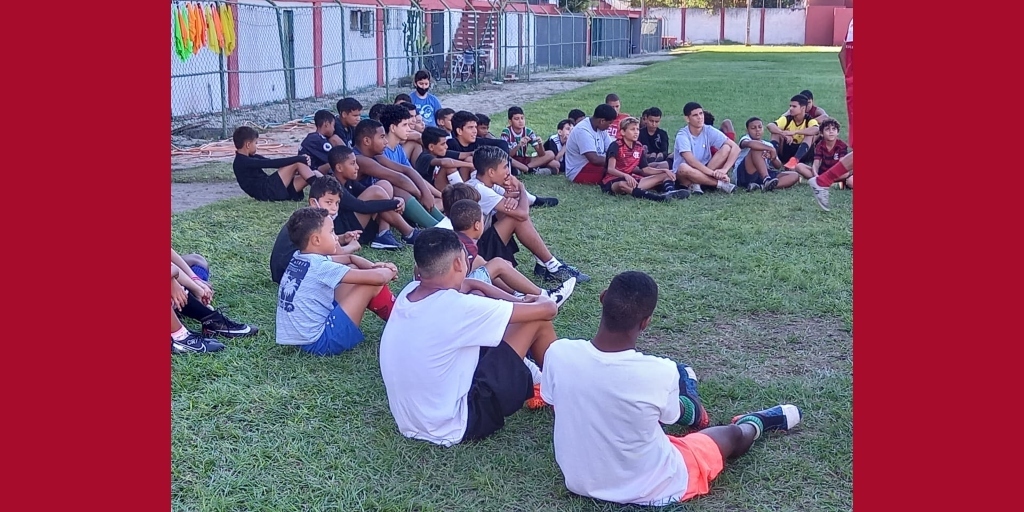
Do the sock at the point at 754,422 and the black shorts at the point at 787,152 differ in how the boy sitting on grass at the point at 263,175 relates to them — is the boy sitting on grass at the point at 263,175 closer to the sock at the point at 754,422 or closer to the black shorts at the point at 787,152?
the black shorts at the point at 787,152

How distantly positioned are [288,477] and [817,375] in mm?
2540

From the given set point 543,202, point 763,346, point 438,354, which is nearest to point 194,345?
point 438,354

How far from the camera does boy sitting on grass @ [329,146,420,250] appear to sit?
6.69 meters

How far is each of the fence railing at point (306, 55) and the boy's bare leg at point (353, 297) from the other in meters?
9.03

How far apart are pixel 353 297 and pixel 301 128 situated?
410 inches

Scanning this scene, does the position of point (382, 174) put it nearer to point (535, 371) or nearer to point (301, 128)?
point (535, 371)

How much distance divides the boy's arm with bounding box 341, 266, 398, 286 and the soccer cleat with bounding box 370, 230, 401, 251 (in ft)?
7.47

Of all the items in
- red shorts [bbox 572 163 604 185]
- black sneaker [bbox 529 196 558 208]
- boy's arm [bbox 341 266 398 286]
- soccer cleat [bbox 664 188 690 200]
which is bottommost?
black sneaker [bbox 529 196 558 208]

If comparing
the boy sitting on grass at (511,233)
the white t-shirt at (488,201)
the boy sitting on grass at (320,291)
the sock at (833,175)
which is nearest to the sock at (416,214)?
the boy sitting on grass at (511,233)

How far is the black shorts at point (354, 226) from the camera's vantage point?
6.76m

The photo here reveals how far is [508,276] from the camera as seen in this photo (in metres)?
4.89

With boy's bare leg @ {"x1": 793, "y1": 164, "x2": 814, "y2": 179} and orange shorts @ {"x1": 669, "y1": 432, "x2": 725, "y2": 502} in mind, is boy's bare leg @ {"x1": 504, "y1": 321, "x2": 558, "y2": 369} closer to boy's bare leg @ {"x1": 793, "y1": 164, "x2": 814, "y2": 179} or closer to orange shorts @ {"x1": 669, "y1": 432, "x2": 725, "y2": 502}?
orange shorts @ {"x1": 669, "y1": 432, "x2": 725, "y2": 502}

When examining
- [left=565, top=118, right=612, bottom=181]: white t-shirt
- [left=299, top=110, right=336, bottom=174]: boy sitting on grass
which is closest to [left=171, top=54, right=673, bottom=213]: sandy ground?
[left=299, top=110, right=336, bottom=174]: boy sitting on grass

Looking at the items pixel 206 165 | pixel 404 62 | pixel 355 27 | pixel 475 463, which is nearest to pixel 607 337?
pixel 475 463
